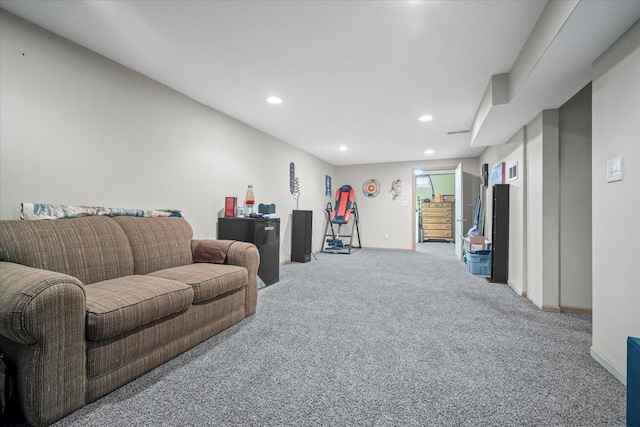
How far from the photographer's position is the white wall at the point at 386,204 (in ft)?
22.7

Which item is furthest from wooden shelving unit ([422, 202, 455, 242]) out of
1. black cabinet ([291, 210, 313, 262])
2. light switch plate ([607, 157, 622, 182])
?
light switch plate ([607, 157, 622, 182])

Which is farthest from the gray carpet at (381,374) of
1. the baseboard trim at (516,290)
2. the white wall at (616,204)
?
the baseboard trim at (516,290)

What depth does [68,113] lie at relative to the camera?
83.9 inches

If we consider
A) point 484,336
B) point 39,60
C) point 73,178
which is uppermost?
point 39,60

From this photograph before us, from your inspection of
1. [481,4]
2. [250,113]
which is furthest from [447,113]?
[250,113]

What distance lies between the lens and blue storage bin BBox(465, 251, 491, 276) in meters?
4.15

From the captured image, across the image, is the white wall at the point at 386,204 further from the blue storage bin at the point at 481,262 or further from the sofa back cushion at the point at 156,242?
the sofa back cushion at the point at 156,242

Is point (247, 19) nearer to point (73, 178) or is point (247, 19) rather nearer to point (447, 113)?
point (73, 178)

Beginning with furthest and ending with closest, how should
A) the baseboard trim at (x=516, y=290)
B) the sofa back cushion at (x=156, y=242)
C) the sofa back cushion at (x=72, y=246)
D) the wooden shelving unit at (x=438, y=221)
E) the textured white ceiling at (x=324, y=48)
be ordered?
the wooden shelving unit at (x=438, y=221) → the baseboard trim at (x=516, y=290) → the sofa back cushion at (x=156, y=242) → the textured white ceiling at (x=324, y=48) → the sofa back cushion at (x=72, y=246)

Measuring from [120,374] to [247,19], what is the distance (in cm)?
221

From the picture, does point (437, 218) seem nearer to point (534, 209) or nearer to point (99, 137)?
point (534, 209)

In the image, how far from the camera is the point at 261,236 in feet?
11.2

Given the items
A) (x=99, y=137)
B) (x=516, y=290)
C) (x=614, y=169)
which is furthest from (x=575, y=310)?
(x=99, y=137)

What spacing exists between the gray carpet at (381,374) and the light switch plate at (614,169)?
3.60ft
